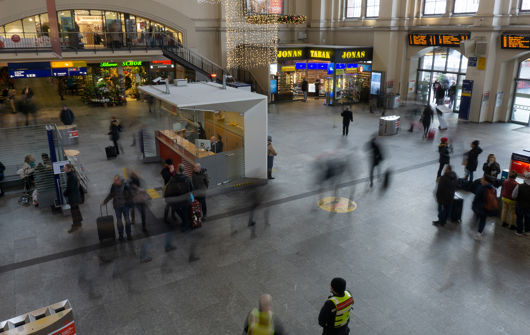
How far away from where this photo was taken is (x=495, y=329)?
6.29 metres

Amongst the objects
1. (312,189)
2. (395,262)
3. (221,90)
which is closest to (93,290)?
(395,262)

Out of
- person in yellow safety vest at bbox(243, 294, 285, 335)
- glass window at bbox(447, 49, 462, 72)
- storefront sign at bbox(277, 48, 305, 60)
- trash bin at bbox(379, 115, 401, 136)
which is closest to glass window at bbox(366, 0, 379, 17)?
storefront sign at bbox(277, 48, 305, 60)

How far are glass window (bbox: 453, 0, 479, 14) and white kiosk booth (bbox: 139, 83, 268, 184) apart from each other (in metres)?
15.5

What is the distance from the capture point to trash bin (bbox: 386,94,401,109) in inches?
973

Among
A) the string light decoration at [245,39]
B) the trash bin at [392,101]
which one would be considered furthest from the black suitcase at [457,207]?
the string light decoration at [245,39]

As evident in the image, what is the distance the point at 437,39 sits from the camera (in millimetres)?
22438

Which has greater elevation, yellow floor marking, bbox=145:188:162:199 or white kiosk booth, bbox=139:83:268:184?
white kiosk booth, bbox=139:83:268:184

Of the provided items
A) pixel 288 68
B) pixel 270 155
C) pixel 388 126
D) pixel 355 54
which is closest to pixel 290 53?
pixel 288 68

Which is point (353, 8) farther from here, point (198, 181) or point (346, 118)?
point (198, 181)

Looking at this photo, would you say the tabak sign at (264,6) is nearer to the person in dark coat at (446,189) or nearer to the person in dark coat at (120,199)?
the person in dark coat at (120,199)

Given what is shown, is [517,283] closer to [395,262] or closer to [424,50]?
[395,262]

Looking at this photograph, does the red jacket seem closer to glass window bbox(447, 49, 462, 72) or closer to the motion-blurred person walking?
the motion-blurred person walking

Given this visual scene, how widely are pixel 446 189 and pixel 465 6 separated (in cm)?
1661

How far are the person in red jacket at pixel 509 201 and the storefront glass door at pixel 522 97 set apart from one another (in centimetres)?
1354
